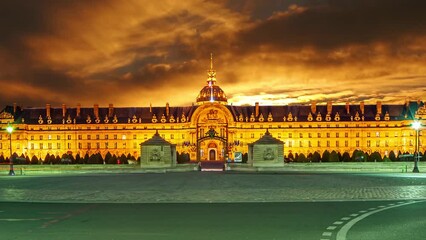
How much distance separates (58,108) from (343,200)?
156148 millimetres

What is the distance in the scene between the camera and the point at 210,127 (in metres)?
162

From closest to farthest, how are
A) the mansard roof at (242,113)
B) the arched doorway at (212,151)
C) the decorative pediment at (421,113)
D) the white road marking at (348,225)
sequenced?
the white road marking at (348,225) < the decorative pediment at (421,113) < the arched doorway at (212,151) < the mansard roof at (242,113)

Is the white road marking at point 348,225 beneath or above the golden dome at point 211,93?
beneath


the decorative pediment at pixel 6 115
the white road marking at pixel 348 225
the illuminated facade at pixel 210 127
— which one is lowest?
the white road marking at pixel 348 225

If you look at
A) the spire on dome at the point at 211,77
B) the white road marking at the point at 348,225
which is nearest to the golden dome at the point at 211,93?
the spire on dome at the point at 211,77

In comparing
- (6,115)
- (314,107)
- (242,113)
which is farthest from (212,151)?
(6,115)

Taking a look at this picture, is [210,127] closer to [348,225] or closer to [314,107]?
[314,107]

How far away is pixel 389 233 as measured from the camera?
583 inches

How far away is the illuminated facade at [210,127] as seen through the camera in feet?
534

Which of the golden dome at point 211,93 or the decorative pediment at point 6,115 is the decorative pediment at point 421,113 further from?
the decorative pediment at point 6,115

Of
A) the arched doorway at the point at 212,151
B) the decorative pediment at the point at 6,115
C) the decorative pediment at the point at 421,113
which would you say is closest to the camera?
the decorative pediment at the point at 421,113

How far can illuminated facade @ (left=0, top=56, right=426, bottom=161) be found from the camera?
534ft

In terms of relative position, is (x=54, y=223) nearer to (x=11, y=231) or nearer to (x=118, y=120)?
(x=11, y=231)

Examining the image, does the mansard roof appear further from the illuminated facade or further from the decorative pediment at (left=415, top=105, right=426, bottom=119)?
the decorative pediment at (left=415, top=105, right=426, bottom=119)
